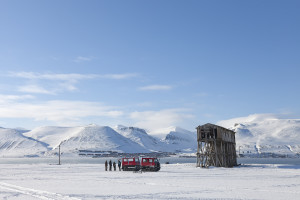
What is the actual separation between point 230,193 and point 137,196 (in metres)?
6.02

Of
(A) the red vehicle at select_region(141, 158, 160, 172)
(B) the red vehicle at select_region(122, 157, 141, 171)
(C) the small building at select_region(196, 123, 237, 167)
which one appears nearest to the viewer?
(A) the red vehicle at select_region(141, 158, 160, 172)

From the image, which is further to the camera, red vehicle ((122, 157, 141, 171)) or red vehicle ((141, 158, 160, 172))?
red vehicle ((122, 157, 141, 171))

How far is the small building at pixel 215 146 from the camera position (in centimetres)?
7662

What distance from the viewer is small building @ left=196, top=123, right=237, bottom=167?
76.6 metres

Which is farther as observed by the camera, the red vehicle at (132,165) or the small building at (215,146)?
the small building at (215,146)

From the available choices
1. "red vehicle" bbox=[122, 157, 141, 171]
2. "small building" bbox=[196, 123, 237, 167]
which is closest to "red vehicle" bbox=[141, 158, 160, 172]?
"red vehicle" bbox=[122, 157, 141, 171]

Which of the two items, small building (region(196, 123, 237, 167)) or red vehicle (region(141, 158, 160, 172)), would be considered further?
small building (region(196, 123, 237, 167))

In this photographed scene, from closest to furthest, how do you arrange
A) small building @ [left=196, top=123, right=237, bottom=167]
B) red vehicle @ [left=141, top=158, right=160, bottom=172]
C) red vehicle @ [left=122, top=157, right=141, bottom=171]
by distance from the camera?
red vehicle @ [left=141, top=158, right=160, bottom=172], red vehicle @ [left=122, top=157, right=141, bottom=171], small building @ [left=196, top=123, right=237, bottom=167]

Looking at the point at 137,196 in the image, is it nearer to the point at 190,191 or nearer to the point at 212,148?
the point at 190,191

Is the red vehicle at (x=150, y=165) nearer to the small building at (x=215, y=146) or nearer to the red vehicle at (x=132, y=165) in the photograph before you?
the red vehicle at (x=132, y=165)

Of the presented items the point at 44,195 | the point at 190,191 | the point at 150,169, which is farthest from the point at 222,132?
the point at 44,195

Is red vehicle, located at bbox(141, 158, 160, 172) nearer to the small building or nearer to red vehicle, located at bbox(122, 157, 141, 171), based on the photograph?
red vehicle, located at bbox(122, 157, 141, 171)

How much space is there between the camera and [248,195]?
72.8ft

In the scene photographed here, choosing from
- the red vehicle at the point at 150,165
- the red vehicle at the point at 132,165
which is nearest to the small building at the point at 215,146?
the red vehicle at the point at 150,165
